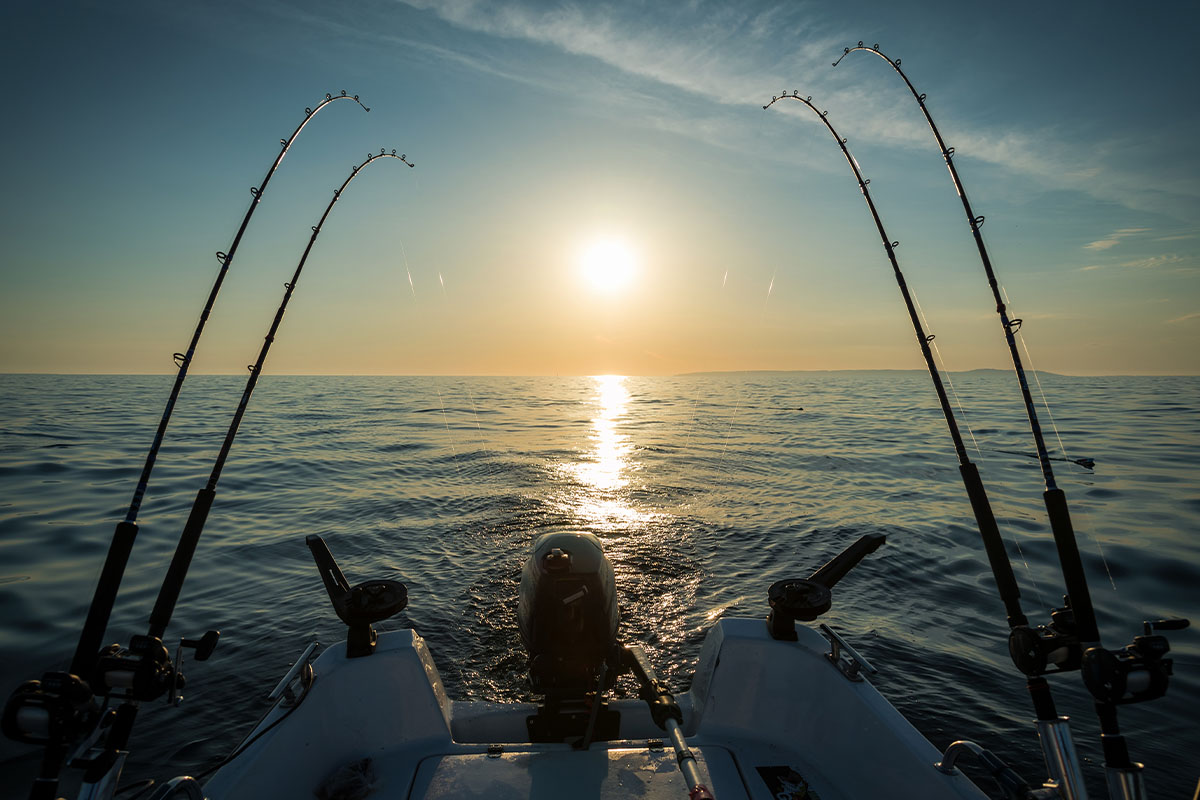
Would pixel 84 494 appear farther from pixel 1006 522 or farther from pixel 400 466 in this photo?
pixel 1006 522

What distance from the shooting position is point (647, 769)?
293 centimetres

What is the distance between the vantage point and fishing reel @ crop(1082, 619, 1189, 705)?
6.48ft

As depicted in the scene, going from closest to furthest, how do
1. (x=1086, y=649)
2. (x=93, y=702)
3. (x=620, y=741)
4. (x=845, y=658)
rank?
(x=93, y=702), (x=1086, y=649), (x=620, y=741), (x=845, y=658)

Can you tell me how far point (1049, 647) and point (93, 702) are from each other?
381cm

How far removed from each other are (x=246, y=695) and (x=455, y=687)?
6.35 feet

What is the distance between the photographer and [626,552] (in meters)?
8.98

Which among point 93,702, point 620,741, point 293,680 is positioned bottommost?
point 620,741

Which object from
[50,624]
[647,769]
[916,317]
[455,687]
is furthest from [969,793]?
[50,624]

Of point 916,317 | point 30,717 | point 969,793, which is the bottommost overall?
point 969,793

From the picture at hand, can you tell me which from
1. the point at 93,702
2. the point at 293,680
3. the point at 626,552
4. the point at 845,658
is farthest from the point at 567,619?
the point at 626,552

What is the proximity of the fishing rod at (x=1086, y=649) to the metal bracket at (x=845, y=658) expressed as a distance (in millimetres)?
1035

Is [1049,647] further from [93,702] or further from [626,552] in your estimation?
[626,552]

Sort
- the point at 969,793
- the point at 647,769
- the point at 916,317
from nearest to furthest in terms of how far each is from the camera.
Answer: the point at 969,793
the point at 647,769
the point at 916,317

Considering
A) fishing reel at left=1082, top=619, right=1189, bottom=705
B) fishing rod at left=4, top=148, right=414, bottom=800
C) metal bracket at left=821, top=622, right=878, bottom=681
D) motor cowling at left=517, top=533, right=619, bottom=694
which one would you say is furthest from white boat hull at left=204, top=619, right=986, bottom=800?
fishing reel at left=1082, top=619, right=1189, bottom=705
